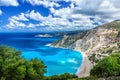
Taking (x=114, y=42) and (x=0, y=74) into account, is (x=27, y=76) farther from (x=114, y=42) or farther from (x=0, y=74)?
(x=114, y=42)

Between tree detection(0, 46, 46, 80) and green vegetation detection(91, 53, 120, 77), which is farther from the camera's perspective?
green vegetation detection(91, 53, 120, 77)

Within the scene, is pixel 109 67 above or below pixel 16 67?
above

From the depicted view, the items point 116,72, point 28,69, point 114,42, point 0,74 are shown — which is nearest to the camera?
point 0,74

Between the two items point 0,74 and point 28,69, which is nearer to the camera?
point 0,74

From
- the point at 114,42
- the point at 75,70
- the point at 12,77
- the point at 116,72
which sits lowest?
the point at 12,77

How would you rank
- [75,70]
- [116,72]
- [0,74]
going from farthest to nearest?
1. [75,70]
2. [116,72]
3. [0,74]

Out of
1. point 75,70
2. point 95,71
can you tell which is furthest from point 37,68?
point 75,70

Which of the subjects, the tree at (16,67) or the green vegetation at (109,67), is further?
the green vegetation at (109,67)

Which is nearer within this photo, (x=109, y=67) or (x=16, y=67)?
(x=16, y=67)
